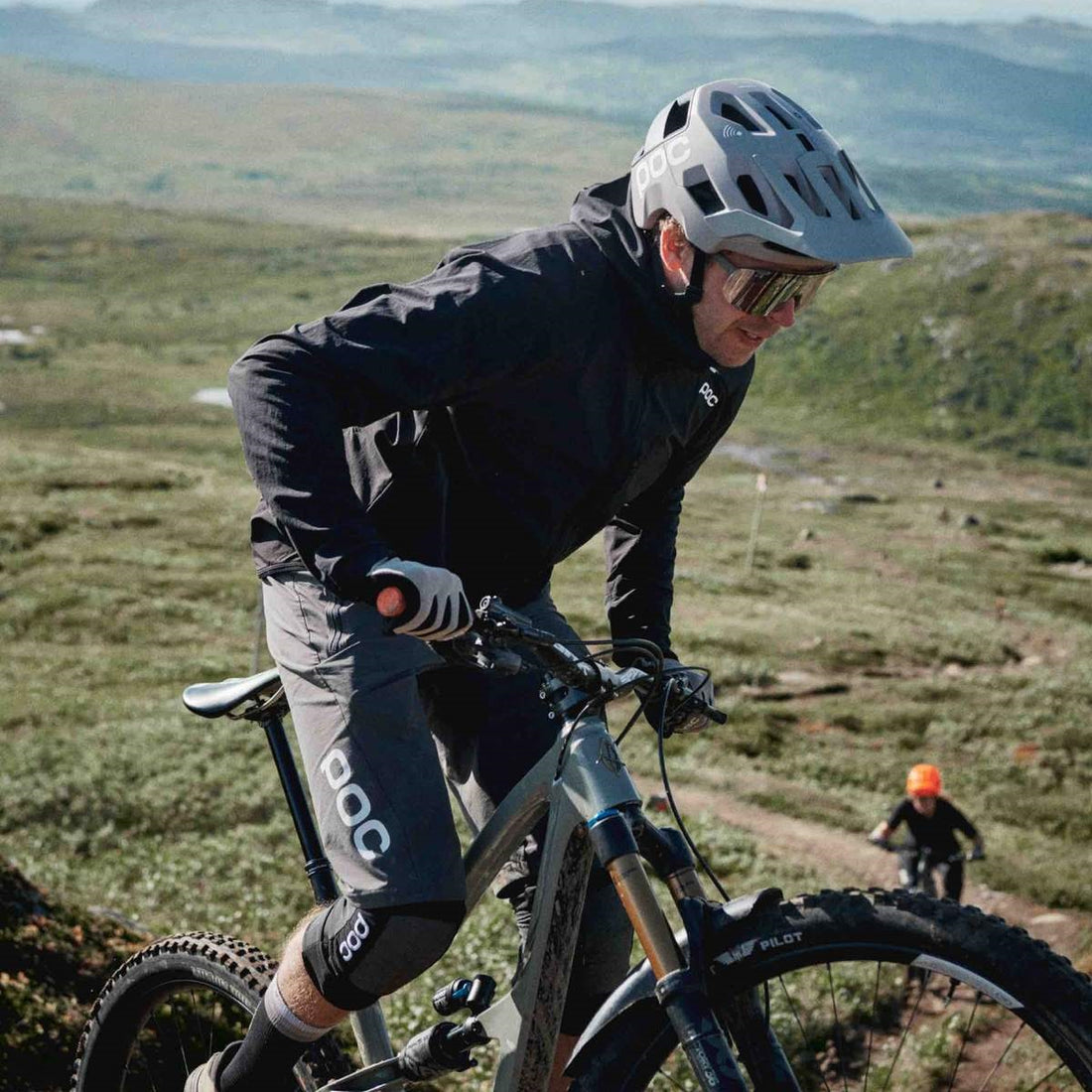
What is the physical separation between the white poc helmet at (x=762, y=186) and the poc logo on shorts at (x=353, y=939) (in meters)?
2.30

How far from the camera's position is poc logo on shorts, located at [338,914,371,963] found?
4332 mm

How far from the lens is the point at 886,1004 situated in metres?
10.0

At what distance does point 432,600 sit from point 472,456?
3.08 ft

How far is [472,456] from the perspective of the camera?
4.79 meters

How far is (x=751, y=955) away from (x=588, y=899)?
1.02m

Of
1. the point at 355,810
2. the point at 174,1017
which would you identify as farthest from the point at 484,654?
the point at 174,1017

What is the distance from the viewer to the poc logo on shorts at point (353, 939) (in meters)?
4.33

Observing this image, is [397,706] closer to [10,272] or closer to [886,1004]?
[886,1004]

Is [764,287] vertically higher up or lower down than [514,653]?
higher up

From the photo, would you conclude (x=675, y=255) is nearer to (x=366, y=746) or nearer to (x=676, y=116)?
(x=676, y=116)

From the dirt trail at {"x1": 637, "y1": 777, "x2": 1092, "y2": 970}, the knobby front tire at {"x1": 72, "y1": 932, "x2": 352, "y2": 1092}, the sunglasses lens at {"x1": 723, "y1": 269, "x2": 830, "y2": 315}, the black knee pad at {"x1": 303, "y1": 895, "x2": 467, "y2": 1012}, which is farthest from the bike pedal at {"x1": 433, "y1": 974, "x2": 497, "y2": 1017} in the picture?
the dirt trail at {"x1": 637, "y1": 777, "x2": 1092, "y2": 970}

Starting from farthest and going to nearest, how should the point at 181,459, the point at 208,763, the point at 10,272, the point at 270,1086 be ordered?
1. the point at 10,272
2. the point at 181,459
3. the point at 208,763
4. the point at 270,1086

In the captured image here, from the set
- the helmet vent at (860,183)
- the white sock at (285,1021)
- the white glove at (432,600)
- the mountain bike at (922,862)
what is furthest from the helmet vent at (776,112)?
the mountain bike at (922,862)

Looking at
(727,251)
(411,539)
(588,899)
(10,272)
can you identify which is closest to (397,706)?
(411,539)
